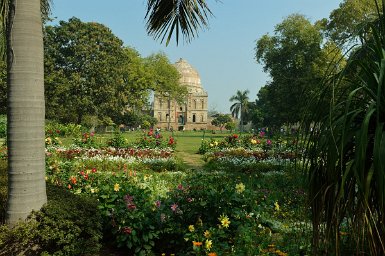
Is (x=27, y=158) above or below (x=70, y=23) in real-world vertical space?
below

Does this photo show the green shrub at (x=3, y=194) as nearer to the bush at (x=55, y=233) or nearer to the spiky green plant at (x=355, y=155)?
the bush at (x=55, y=233)

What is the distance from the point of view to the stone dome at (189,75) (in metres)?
92.2

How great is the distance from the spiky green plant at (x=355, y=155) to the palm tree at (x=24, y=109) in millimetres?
2327

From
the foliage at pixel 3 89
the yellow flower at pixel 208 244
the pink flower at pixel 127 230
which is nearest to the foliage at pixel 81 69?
the foliage at pixel 3 89

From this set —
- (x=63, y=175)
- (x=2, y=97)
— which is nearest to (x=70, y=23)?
(x=2, y=97)

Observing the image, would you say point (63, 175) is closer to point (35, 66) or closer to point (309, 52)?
point (35, 66)

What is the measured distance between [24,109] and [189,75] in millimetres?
90784

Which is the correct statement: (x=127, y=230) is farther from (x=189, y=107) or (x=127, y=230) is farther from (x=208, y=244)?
(x=189, y=107)

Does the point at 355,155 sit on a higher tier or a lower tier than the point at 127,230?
higher

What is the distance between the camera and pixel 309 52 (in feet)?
108

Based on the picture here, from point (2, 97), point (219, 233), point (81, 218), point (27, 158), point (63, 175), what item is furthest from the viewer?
point (2, 97)

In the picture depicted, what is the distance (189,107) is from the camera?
93.7 m

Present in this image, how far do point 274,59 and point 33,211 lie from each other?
33.8 meters

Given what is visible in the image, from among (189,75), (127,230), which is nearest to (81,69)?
(127,230)
